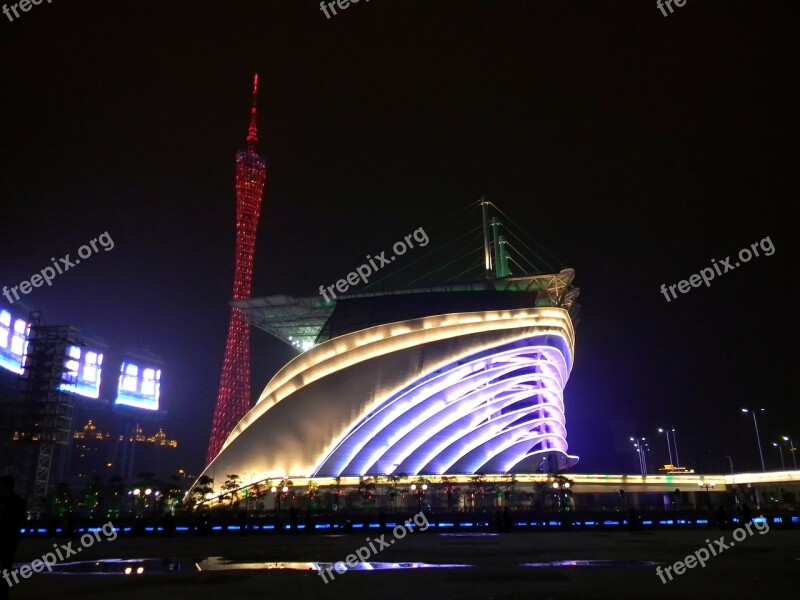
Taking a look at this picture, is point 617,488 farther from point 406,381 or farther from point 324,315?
point 324,315

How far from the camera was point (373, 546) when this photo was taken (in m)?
20.9

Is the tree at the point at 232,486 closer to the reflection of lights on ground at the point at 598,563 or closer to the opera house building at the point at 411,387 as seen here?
the opera house building at the point at 411,387

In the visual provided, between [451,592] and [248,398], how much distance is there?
216 feet

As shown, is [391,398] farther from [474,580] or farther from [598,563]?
[474,580]

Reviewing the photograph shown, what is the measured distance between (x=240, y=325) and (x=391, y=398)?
2354 cm

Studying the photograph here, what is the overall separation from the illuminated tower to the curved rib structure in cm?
1397

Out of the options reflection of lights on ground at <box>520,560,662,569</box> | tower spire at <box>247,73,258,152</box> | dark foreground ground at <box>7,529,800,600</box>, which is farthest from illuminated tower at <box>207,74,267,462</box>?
reflection of lights on ground at <box>520,560,662,569</box>

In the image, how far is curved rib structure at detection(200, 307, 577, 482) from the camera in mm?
55094

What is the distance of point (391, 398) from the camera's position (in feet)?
183

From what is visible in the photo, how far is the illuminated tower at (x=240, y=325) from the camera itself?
7150 cm

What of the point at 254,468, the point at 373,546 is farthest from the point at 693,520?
the point at 254,468

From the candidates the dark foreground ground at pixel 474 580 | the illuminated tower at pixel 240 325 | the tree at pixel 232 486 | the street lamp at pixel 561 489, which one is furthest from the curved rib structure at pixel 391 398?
the dark foreground ground at pixel 474 580

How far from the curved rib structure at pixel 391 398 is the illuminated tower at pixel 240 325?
45.8 ft

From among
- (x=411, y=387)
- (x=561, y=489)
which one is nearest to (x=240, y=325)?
(x=411, y=387)
